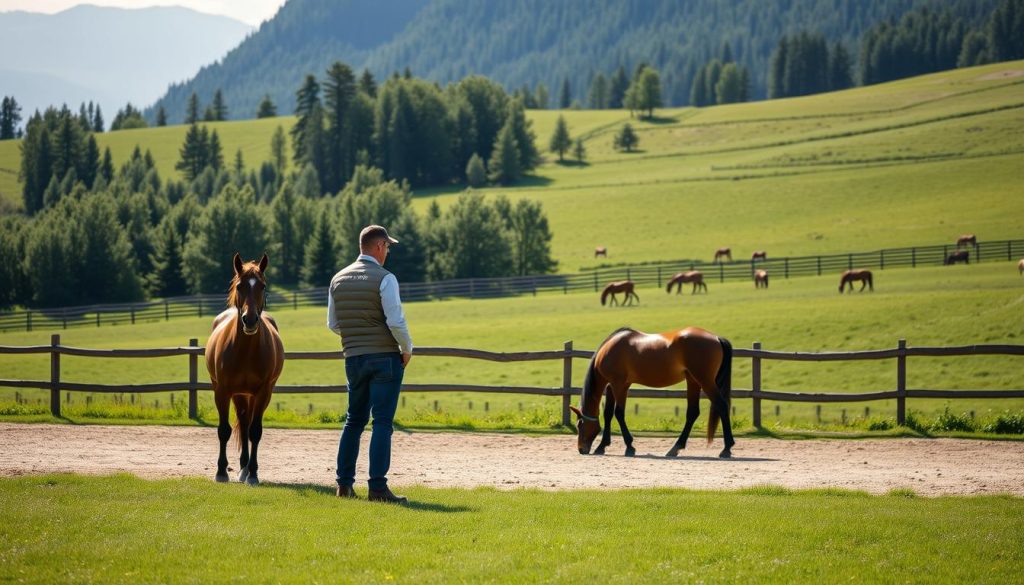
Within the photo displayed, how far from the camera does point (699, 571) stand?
22.9 feet

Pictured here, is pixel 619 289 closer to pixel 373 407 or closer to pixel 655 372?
pixel 655 372

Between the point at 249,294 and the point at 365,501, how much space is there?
2.40 meters

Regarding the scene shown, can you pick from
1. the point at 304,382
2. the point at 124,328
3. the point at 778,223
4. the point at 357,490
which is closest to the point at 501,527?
the point at 357,490

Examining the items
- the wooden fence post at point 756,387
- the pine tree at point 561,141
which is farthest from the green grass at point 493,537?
the pine tree at point 561,141

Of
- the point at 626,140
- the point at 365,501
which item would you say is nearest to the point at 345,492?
the point at 365,501

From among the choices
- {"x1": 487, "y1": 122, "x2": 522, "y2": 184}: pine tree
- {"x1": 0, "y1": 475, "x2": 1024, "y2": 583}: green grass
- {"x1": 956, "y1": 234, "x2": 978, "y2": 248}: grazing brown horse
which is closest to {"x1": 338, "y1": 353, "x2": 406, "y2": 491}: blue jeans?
{"x1": 0, "y1": 475, "x2": 1024, "y2": 583}: green grass

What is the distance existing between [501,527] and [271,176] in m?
128

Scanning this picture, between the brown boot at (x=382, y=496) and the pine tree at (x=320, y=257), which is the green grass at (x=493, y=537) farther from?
the pine tree at (x=320, y=257)

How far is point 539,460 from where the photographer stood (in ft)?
43.9

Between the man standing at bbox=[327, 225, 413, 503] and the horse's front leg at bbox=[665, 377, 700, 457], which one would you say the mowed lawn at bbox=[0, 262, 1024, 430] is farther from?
the man standing at bbox=[327, 225, 413, 503]

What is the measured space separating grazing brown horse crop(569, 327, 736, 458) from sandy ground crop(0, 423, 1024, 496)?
17.6 inches

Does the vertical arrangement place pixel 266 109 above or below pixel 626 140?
above

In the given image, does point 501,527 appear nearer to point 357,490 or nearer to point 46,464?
point 357,490

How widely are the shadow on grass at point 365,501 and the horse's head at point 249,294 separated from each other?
61.5 inches
